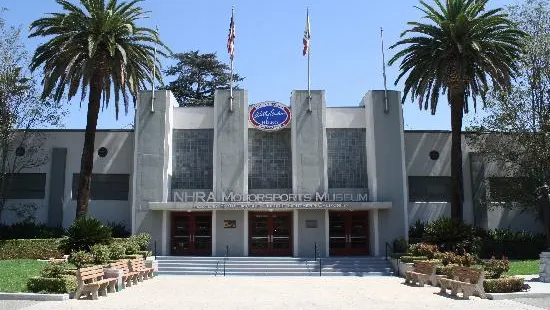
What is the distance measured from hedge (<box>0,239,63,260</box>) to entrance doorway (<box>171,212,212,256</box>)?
6382 mm

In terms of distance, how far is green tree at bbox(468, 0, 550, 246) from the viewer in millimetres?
30922

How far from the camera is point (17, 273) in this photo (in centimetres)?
2150

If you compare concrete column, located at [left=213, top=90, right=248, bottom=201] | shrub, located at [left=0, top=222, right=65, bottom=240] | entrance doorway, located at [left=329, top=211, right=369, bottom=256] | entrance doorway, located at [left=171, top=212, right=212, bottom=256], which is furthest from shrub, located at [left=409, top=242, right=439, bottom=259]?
shrub, located at [left=0, top=222, right=65, bottom=240]

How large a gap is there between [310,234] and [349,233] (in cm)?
235

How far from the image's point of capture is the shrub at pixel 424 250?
2507 cm

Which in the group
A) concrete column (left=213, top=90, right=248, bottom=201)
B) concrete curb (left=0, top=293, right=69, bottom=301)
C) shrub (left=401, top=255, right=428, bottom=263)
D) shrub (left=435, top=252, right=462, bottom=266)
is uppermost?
concrete column (left=213, top=90, right=248, bottom=201)

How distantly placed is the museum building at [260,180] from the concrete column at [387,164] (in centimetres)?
6

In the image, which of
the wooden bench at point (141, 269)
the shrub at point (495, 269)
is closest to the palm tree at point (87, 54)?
the wooden bench at point (141, 269)

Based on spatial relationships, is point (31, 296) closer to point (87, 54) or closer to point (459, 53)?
point (87, 54)

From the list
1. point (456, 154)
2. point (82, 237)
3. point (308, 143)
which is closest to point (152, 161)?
point (82, 237)

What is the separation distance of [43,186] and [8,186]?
194 cm

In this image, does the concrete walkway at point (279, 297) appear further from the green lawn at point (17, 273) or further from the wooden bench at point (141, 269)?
the green lawn at point (17, 273)

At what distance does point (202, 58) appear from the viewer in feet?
206

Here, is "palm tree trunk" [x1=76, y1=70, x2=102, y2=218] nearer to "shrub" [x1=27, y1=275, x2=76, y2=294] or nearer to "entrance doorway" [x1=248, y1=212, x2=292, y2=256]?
"entrance doorway" [x1=248, y1=212, x2=292, y2=256]
